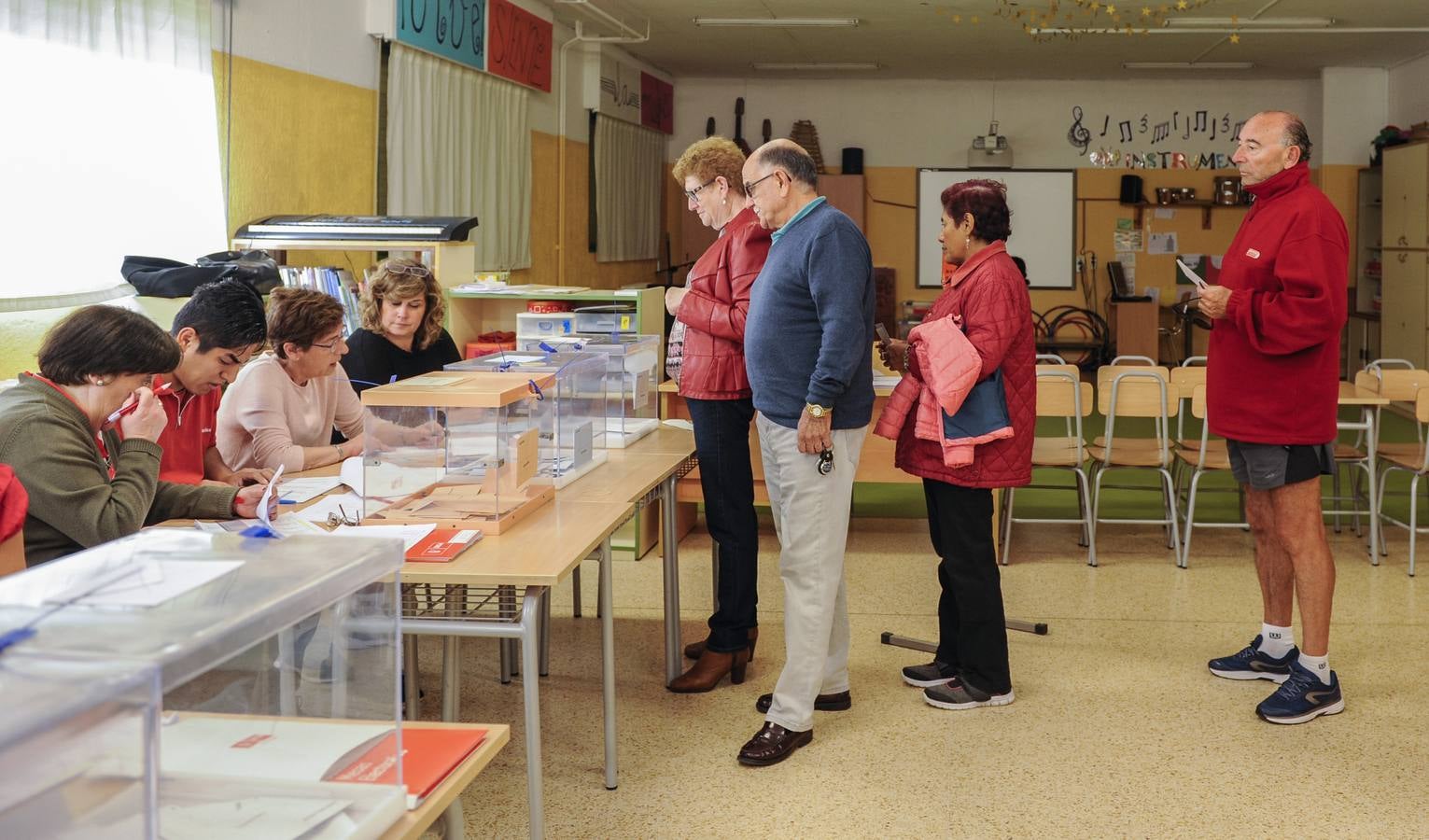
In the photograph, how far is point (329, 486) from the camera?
308 cm

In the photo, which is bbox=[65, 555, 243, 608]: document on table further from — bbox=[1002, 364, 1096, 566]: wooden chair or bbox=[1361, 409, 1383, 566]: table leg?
bbox=[1361, 409, 1383, 566]: table leg

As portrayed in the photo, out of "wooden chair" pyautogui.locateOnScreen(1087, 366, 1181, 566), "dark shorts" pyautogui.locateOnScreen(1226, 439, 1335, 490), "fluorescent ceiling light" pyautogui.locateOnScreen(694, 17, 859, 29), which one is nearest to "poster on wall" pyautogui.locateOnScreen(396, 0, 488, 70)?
"fluorescent ceiling light" pyautogui.locateOnScreen(694, 17, 859, 29)

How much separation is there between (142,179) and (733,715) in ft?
9.69

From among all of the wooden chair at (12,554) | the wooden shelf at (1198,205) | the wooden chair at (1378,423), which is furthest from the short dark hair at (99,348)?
the wooden shelf at (1198,205)

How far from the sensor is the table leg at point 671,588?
3.68 metres

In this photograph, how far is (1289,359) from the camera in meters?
3.52

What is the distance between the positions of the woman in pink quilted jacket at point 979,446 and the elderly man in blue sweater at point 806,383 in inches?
16.4

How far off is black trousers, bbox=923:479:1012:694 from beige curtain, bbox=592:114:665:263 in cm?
759

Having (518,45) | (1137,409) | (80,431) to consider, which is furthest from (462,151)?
(80,431)

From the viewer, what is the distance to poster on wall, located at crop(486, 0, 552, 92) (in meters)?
8.35

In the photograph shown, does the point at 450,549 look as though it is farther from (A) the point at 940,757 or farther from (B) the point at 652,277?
(B) the point at 652,277

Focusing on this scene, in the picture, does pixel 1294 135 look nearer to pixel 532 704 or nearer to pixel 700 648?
pixel 700 648

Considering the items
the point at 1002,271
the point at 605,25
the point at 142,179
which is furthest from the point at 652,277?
the point at 1002,271

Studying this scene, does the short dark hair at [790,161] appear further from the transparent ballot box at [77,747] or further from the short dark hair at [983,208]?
the transparent ballot box at [77,747]
